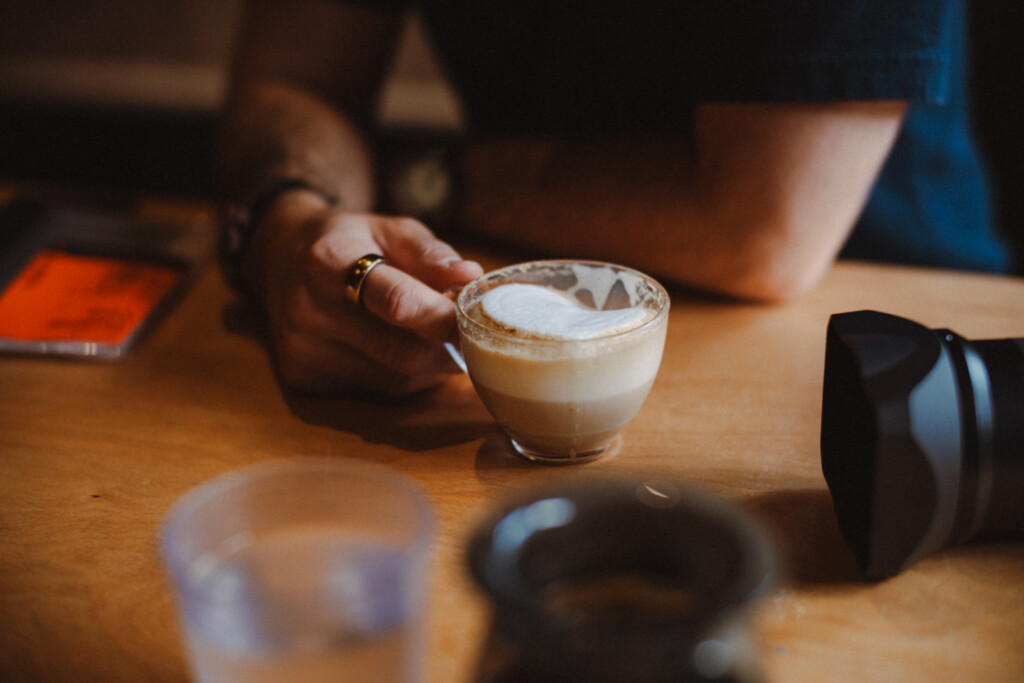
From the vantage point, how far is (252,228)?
1003mm

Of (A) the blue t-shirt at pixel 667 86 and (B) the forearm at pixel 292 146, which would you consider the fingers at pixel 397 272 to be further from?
(A) the blue t-shirt at pixel 667 86

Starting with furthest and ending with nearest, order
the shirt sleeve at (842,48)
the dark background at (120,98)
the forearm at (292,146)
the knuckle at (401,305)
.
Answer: the dark background at (120,98), the forearm at (292,146), the shirt sleeve at (842,48), the knuckle at (401,305)

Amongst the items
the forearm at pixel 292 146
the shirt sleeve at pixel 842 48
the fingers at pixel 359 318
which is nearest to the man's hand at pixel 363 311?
the fingers at pixel 359 318

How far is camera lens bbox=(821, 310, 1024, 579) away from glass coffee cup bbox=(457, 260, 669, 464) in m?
0.16

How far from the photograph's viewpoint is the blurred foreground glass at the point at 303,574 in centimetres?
32

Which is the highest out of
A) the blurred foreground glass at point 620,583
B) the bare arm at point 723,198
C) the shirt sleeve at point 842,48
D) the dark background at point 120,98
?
the shirt sleeve at point 842,48

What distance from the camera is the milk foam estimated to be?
23.4 inches

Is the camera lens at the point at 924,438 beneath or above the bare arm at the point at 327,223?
above

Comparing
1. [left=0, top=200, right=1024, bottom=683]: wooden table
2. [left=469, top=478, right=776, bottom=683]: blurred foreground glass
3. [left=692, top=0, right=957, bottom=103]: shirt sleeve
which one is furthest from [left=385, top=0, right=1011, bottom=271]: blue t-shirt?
[left=469, top=478, right=776, bottom=683]: blurred foreground glass

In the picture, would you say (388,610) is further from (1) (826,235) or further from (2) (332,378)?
(1) (826,235)

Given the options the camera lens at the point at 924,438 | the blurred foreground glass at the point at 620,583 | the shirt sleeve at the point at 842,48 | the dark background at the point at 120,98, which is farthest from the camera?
the dark background at the point at 120,98

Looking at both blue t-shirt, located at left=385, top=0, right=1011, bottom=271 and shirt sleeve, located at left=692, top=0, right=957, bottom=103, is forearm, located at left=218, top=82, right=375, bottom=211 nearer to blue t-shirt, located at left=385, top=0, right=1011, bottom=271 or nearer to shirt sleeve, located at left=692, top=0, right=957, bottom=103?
blue t-shirt, located at left=385, top=0, right=1011, bottom=271

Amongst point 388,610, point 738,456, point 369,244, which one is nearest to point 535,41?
point 369,244

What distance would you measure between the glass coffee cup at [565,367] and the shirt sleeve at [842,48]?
0.41m
